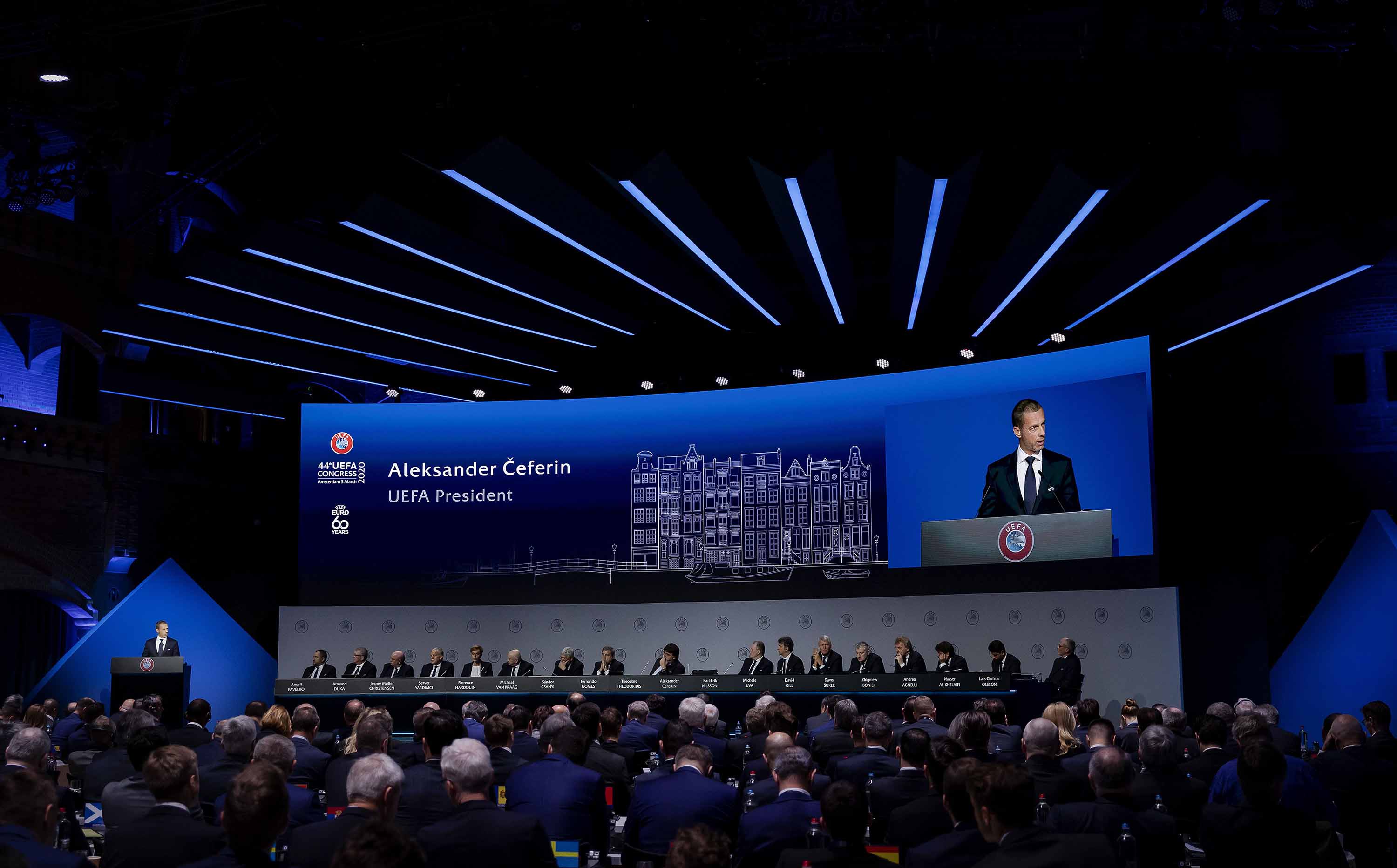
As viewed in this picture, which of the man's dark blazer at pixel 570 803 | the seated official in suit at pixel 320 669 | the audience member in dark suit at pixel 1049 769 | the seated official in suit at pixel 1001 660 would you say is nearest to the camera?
the man's dark blazer at pixel 570 803

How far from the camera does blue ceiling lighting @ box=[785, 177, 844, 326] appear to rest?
8844 millimetres

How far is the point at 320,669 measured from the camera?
1408 cm

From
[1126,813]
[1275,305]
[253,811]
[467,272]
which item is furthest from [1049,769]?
[1275,305]

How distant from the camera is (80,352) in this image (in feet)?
60.7

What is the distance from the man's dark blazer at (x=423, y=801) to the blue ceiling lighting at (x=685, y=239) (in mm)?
4793

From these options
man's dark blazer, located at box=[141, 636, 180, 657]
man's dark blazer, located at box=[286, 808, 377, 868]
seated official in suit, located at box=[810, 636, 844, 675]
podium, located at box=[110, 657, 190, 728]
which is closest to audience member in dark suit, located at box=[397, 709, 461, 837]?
man's dark blazer, located at box=[286, 808, 377, 868]

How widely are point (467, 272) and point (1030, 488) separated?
6.16 metres

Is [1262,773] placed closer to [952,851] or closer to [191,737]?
[952,851]

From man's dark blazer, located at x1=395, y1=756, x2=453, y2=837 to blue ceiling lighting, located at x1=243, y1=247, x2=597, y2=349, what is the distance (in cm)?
626

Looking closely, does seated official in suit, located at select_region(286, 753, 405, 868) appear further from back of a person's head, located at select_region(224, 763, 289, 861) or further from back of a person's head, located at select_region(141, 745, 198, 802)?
back of a person's head, located at select_region(224, 763, 289, 861)

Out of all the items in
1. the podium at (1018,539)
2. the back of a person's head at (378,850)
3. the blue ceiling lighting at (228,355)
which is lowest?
the back of a person's head at (378,850)

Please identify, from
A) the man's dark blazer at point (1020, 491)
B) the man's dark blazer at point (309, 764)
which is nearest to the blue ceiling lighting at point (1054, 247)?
the man's dark blazer at point (1020, 491)

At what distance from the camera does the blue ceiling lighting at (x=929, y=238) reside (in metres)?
8.96

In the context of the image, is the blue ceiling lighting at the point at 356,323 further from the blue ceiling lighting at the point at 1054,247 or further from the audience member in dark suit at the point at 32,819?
the audience member in dark suit at the point at 32,819
